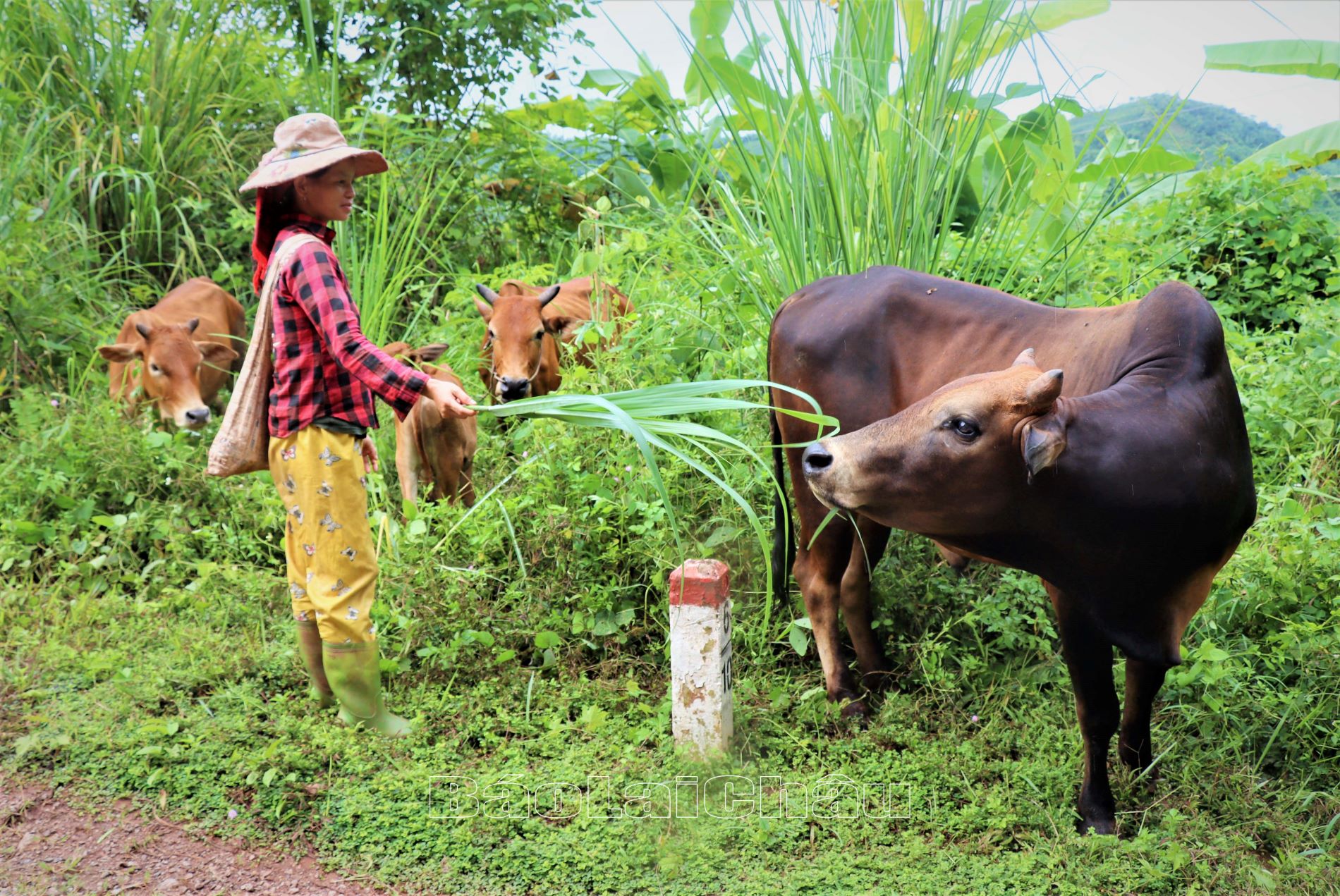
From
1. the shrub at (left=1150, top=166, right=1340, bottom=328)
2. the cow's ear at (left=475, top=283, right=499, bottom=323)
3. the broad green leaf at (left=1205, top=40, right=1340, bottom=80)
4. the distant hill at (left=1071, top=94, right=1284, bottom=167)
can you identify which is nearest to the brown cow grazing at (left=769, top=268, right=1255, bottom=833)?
the cow's ear at (left=475, top=283, right=499, bottom=323)

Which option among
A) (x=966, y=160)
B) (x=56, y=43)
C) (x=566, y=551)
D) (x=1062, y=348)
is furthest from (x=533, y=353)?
(x=56, y=43)

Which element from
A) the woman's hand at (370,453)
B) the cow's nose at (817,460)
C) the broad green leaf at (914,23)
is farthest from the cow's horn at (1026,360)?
the woman's hand at (370,453)

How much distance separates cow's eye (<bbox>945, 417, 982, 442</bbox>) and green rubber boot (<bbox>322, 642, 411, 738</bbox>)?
2.06 meters

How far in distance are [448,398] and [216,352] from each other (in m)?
3.52

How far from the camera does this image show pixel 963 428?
3.00 m

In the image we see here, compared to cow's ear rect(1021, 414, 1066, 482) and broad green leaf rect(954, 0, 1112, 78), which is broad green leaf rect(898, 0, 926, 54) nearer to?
broad green leaf rect(954, 0, 1112, 78)

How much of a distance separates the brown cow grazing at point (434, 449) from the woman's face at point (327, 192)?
138 centimetres

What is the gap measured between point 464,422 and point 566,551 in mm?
937

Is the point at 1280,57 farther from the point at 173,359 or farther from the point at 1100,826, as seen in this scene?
the point at 173,359

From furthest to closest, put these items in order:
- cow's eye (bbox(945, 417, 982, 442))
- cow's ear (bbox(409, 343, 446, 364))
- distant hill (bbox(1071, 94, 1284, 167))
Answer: distant hill (bbox(1071, 94, 1284, 167)) < cow's ear (bbox(409, 343, 446, 364)) < cow's eye (bbox(945, 417, 982, 442))

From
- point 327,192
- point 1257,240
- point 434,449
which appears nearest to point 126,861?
point 327,192

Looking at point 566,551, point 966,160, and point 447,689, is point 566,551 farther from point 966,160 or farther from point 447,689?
point 966,160

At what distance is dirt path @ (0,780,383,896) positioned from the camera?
328 centimetres

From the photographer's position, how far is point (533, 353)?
18.5ft
